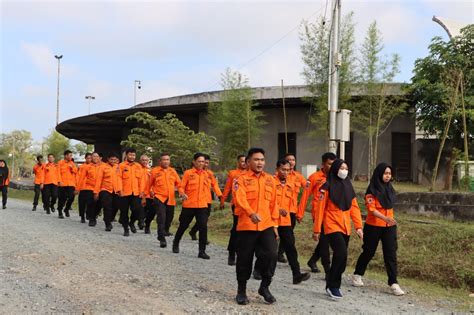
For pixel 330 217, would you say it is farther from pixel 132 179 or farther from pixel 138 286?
pixel 132 179

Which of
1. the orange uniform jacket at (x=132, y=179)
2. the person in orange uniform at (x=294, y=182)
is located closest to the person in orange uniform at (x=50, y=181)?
the orange uniform jacket at (x=132, y=179)

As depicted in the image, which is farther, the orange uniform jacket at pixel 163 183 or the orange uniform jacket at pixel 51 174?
the orange uniform jacket at pixel 51 174

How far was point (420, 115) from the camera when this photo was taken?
827 inches

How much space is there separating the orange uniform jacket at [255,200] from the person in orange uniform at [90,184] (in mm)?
8295

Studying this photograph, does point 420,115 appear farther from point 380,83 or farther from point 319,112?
point 319,112

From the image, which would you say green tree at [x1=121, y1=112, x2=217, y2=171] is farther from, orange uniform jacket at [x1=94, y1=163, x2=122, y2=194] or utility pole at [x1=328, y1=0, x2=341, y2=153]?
utility pole at [x1=328, y1=0, x2=341, y2=153]

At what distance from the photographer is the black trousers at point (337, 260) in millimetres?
6547

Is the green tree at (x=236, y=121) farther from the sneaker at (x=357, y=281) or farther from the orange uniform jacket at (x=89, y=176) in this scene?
the sneaker at (x=357, y=281)

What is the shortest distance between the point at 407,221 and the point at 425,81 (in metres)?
9.45

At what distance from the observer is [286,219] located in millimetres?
7879

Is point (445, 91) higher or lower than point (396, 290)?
higher

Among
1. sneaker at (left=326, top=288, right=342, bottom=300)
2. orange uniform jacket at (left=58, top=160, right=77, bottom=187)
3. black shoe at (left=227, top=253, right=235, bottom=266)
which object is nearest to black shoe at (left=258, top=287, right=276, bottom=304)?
sneaker at (left=326, top=288, right=342, bottom=300)

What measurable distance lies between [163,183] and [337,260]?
5030 millimetres

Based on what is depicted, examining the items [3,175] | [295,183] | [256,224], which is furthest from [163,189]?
[3,175]
